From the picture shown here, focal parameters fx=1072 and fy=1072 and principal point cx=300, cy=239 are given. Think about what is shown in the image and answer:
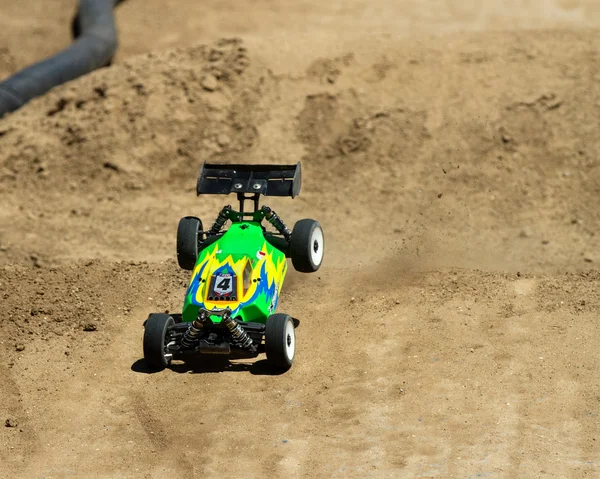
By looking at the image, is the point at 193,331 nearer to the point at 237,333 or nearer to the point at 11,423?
the point at 237,333

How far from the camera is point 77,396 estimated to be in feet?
42.7

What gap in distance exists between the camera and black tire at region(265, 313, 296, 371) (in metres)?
12.8

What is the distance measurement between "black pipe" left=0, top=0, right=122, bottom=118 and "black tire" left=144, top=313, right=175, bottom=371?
10.3 m

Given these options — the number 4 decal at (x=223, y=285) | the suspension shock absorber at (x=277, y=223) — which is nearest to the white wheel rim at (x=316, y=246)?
the suspension shock absorber at (x=277, y=223)

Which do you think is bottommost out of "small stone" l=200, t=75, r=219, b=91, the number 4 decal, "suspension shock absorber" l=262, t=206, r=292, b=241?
the number 4 decal

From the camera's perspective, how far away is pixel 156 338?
42.7 feet

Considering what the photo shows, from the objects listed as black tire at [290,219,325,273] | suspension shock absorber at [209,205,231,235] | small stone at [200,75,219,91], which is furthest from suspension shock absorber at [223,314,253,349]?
small stone at [200,75,219,91]

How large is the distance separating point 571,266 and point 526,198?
8.20 ft

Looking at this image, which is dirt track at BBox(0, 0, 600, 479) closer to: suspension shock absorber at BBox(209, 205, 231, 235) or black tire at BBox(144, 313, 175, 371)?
black tire at BBox(144, 313, 175, 371)

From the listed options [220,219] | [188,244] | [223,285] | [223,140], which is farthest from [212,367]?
[223,140]

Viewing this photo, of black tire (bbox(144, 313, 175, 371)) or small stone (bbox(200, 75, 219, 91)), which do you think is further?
small stone (bbox(200, 75, 219, 91))

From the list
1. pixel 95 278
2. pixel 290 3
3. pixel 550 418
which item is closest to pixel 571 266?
pixel 550 418

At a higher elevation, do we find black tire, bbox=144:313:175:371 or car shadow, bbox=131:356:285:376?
black tire, bbox=144:313:175:371

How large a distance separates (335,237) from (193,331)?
605 centimetres
